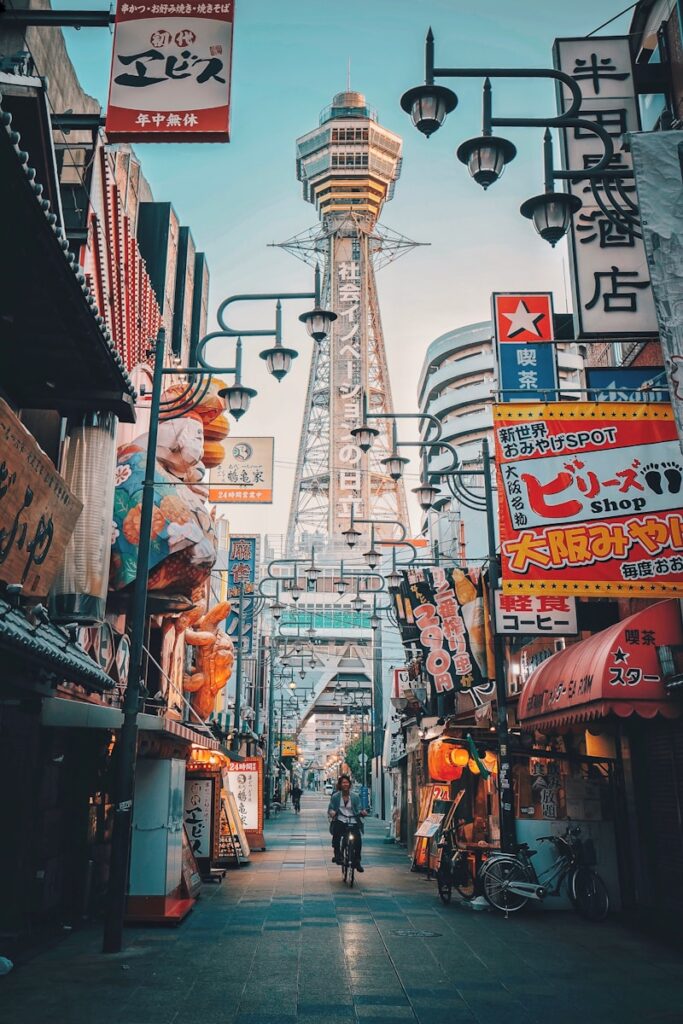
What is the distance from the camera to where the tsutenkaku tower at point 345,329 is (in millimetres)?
122750

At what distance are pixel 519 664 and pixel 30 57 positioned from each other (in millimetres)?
16690

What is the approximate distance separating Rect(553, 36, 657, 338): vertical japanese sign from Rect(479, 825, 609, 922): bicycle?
889 cm

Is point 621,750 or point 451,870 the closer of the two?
point 621,750

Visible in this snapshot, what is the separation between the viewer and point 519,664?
22.3 meters

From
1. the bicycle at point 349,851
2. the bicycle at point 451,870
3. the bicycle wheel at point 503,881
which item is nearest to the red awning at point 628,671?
the bicycle wheel at point 503,881

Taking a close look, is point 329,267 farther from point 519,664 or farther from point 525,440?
point 525,440

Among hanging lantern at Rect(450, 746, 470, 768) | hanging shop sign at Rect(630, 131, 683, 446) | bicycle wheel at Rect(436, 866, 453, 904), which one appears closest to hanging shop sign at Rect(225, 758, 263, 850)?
hanging lantern at Rect(450, 746, 470, 768)

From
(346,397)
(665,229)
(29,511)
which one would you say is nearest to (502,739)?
(29,511)

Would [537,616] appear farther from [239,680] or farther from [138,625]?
[239,680]

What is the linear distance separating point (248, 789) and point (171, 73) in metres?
22.4

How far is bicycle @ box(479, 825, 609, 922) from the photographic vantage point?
47.3 ft

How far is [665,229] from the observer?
8.27 m

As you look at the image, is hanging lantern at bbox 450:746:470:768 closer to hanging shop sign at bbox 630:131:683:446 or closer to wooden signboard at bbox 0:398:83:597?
wooden signboard at bbox 0:398:83:597

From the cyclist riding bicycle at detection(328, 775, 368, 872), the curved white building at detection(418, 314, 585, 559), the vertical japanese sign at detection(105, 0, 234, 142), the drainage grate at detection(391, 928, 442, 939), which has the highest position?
the curved white building at detection(418, 314, 585, 559)
